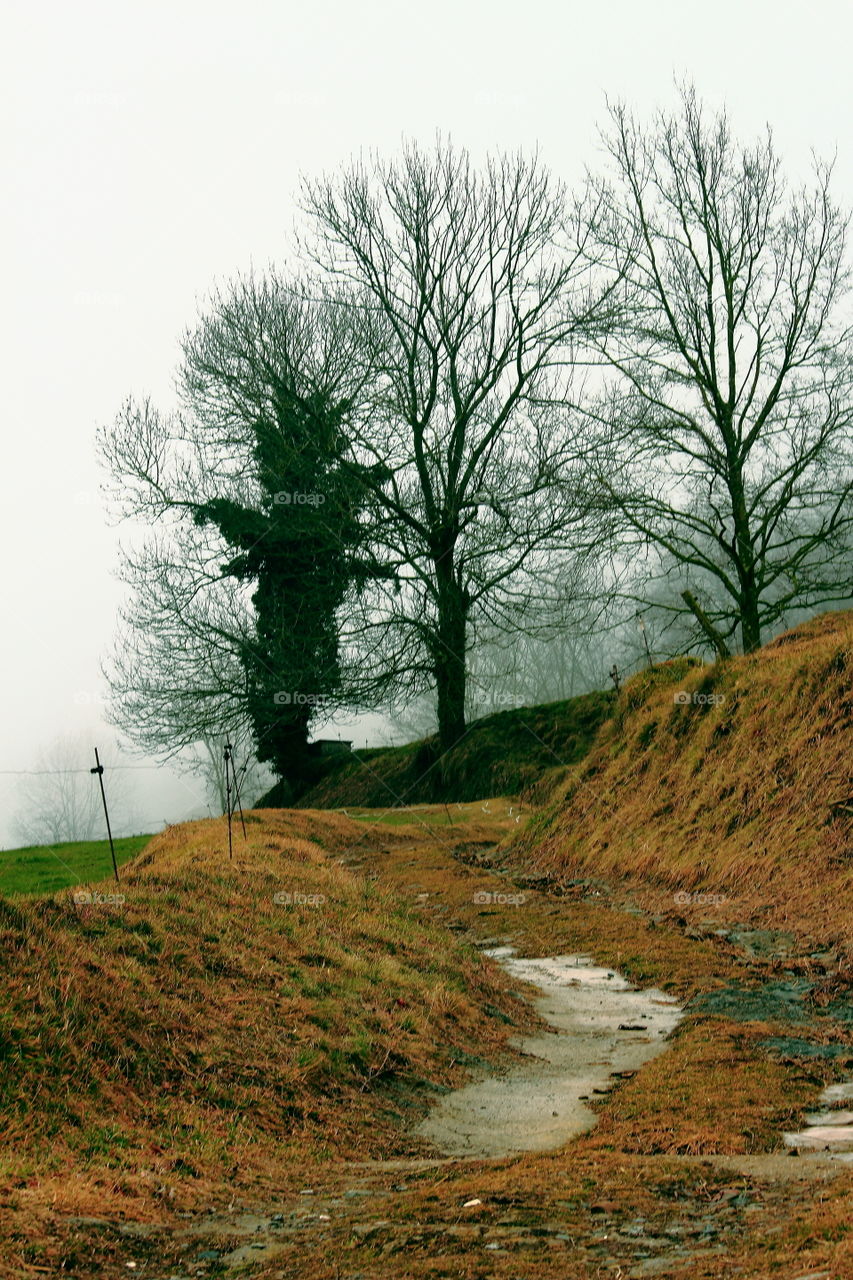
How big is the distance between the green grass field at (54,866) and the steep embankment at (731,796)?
683 cm

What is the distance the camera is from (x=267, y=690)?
30.1 metres

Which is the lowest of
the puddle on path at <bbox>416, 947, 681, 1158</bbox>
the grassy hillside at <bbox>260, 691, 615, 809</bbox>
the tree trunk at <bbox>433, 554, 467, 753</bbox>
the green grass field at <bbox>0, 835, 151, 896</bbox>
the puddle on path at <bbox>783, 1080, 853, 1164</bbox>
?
the puddle on path at <bbox>416, 947, 681, 1158</bbox>

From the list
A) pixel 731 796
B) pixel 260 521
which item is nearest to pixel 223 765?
pixel 260 521

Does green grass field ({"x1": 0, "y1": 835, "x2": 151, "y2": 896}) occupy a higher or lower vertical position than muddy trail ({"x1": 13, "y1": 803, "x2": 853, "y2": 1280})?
higher

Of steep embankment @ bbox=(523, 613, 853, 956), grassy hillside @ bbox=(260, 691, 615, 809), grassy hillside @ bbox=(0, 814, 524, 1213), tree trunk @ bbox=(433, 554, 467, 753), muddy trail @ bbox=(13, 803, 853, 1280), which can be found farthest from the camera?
tree trunk @ bbox=(433, 554, 467, 753)

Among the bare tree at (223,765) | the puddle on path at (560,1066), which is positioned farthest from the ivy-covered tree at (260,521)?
the puddle on path at (560,1066)

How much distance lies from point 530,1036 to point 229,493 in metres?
24.4

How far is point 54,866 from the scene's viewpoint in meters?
14.4

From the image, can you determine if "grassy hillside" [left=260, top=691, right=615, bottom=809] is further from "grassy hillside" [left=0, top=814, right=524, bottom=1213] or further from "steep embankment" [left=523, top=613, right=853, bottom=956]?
"grassy hillside" [left=0, top=814, right=524, bottom=1213]

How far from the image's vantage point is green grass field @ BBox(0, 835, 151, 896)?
11.9 metres

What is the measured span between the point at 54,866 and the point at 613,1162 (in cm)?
1111

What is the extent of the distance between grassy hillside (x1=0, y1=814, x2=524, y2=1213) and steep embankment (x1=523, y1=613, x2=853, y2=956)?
11.7 feet

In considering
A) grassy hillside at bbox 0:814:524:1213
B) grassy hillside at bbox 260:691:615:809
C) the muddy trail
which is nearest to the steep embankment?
the muddy trail

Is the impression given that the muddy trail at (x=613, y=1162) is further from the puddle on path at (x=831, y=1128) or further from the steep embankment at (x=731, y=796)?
the steep embankment at (x=731, y=796)
